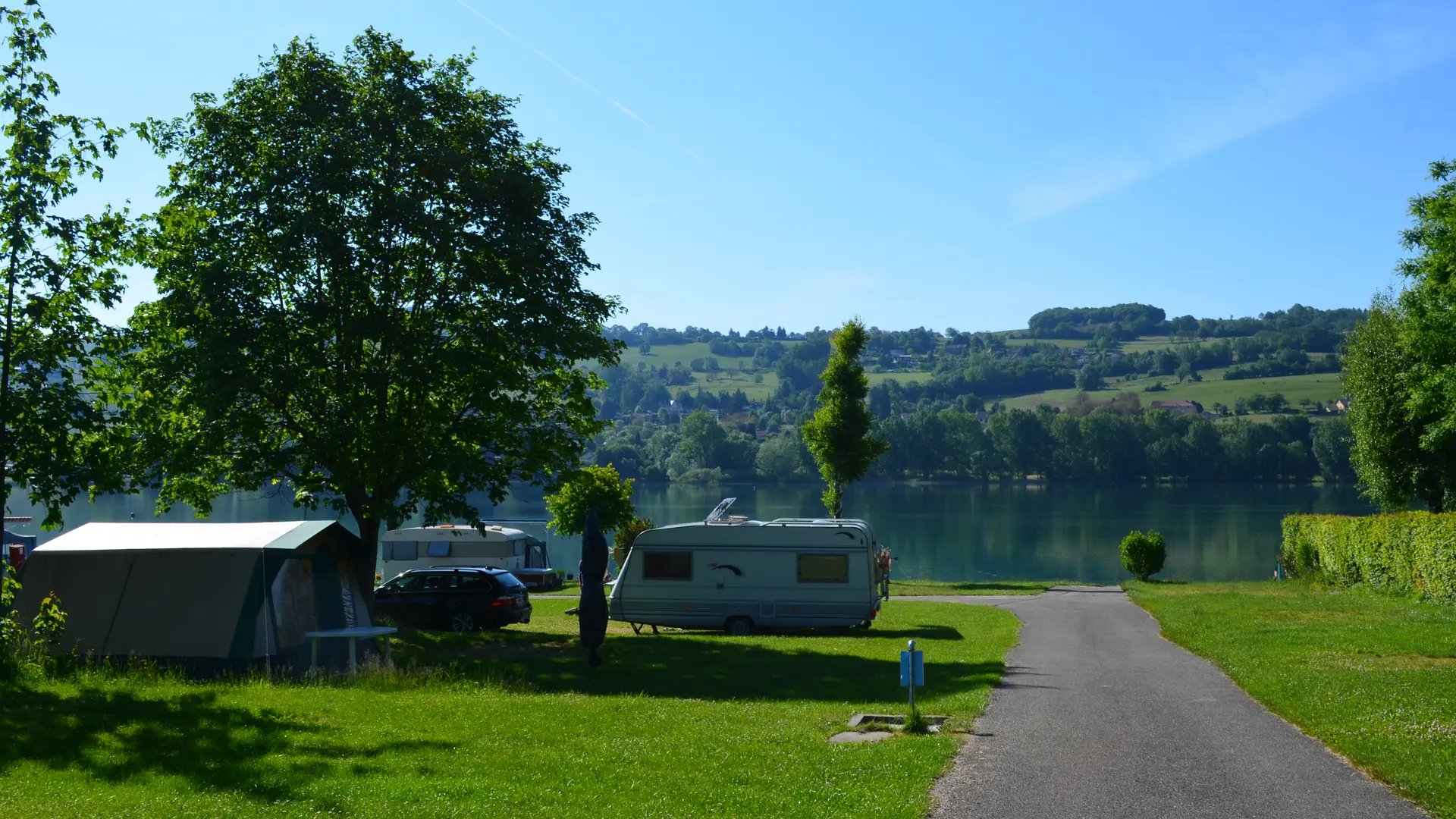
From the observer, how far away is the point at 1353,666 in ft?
50.4

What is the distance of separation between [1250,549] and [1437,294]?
3191cm

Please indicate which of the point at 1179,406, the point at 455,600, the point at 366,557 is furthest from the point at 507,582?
the point at 1179,406

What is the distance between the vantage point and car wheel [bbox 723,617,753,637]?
2394cm

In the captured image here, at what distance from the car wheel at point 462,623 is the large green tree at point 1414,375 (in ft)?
80.9

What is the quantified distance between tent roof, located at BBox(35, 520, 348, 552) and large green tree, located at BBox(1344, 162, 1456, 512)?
27.8m

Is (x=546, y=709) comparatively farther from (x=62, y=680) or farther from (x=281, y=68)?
(x=281, y=68)

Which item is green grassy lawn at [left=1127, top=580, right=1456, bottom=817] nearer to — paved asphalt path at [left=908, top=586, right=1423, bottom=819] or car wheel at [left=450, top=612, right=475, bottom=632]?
paved asphalt path at [left=908, top=586, right=1423, bottom=819]

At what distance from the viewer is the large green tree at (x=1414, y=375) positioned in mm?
31125

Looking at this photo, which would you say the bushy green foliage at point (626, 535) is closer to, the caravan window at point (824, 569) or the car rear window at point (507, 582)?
the car rear window at point (507, 582)

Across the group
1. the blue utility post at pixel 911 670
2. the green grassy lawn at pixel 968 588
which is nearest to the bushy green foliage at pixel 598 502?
the green grassy lawn at pixel 968 588

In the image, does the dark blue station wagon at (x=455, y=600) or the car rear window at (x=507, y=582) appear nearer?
the dark blue station wagon at (x=455, y=600)

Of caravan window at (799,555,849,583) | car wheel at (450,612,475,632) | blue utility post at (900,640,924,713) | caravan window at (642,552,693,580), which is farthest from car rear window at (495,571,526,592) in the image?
blue utility post at (900,640,924,713)

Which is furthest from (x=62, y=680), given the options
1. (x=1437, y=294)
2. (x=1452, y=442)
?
(x=1452, y=442)

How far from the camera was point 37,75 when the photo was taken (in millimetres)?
14805
